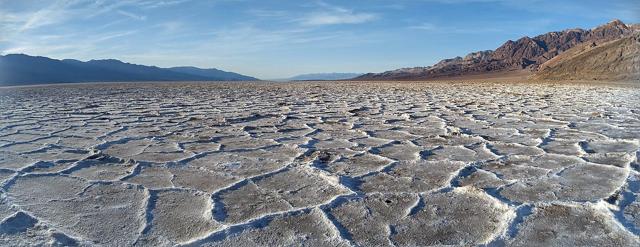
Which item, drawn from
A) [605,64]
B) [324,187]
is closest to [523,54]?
[605,64]

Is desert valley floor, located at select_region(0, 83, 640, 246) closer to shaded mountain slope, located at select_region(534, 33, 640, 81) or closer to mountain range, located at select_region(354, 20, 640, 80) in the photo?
shaded mountain slope, located at select_region(534, 33, 640, 81)

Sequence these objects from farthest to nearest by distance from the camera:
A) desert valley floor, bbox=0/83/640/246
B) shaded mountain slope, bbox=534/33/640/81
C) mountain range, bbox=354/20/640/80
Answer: mountain range, bbox=354/20/640/80
shaded mountain slope, bbox=534/33/640/81
desert valley floor, bbox=0/83/640/246

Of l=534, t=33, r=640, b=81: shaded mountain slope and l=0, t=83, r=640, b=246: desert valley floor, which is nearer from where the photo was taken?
l=0, t=83, r=640, b=246: desert valley floor

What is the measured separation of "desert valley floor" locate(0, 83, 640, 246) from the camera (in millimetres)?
1772

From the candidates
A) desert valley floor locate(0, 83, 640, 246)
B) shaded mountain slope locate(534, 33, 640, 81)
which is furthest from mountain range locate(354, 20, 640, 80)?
desert valley floor locate(0, 83, 640, 246)

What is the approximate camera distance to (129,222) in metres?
1.90

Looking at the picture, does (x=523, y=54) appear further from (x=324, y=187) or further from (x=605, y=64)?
(x=324, y=187)

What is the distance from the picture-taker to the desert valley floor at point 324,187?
177cm

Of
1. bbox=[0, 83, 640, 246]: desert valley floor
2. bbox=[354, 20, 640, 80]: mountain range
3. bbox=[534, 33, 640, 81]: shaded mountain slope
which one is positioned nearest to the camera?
bbox=[0, 83, 640, 246]: desert valley floor

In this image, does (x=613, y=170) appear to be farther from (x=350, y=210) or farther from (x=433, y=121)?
(x=433, y=121)

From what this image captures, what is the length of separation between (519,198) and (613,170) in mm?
878

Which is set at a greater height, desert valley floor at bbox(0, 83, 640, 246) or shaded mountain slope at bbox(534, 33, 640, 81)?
desert valley floor at bbox(0, 83, 640, 246)

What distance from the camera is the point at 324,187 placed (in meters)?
2.38

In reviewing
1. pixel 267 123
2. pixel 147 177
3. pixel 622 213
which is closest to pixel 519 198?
pixel 622 213
